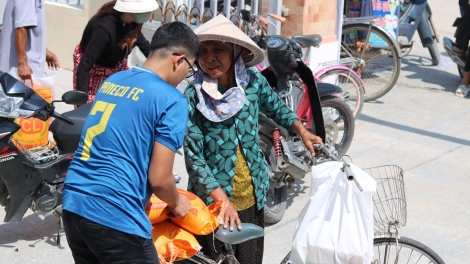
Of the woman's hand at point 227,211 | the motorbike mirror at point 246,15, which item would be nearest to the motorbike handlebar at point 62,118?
the woman's hand at point 227,211

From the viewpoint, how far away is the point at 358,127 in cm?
809

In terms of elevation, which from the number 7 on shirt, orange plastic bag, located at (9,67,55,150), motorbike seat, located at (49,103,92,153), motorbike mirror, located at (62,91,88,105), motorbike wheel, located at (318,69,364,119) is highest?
the number 7 on shirt

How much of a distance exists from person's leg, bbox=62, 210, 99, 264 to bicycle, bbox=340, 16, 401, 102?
601 centimetres

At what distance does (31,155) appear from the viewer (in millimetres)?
4930

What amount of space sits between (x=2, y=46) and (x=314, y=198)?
11.6 feet

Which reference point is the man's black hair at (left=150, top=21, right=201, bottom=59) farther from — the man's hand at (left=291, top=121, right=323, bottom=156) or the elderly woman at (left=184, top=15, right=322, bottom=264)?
the man's hand at (left=291, top=121, right=323, bottom=156)

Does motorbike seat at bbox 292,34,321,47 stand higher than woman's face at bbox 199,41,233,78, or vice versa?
woman's face at bbox 199,41,233,78

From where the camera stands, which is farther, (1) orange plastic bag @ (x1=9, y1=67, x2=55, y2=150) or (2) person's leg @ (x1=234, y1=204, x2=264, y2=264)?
(1) orange plastic bag @ (x1=9, y1=67, x2=55, y2=150)

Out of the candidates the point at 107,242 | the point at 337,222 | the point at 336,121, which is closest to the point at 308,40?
the point at 336,121

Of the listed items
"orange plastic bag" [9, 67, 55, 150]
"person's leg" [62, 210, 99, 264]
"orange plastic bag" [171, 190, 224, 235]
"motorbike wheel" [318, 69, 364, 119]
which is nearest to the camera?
"person's leg" [62, 210, 99, 264]

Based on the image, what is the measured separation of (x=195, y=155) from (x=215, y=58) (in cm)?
49

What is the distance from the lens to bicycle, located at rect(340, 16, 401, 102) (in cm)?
898

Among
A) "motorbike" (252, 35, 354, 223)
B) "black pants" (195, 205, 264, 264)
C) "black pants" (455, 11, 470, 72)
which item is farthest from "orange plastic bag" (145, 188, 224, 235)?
"black pants" (455, 11, 470, 72)

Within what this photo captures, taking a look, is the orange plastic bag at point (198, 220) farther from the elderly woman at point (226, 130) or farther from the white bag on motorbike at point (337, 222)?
the white bag on motorbike at point (337, 222)
